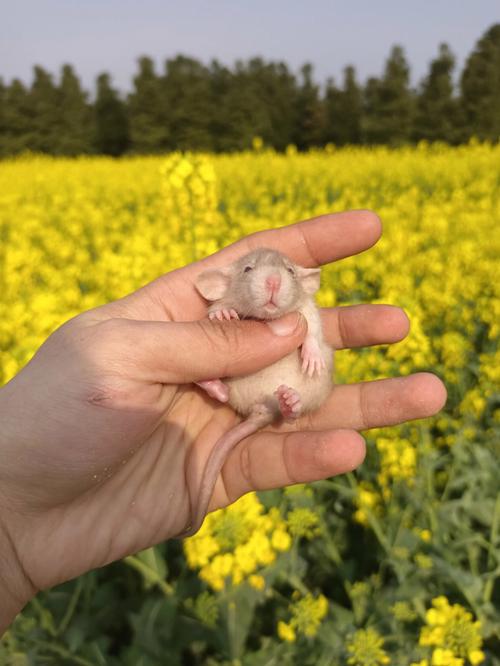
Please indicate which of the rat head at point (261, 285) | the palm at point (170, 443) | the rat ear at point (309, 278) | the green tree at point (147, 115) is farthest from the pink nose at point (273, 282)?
the green tree at point (147, 115)

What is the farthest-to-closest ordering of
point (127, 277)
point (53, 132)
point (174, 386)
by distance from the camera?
point (53, 132) → point (127, 277) → point (174, 386)

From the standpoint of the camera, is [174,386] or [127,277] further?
[127,277]

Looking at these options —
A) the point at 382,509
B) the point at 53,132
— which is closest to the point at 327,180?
the point at 382,509

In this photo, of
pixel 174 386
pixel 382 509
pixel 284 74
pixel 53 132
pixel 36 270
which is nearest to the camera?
pixel 174 386

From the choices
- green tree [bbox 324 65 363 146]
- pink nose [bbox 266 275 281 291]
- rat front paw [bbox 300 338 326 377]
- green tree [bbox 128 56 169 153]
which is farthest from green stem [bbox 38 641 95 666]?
green tree [bbox 324 65 363 146]

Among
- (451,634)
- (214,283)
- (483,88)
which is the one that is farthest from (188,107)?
(451,634)

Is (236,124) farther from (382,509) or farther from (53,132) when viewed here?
(382,509)

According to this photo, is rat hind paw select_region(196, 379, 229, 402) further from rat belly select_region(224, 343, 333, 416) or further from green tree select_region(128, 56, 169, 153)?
green tree select_region(128, 56, 169, 153)
